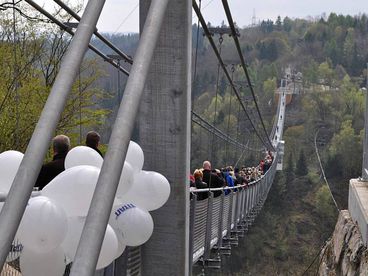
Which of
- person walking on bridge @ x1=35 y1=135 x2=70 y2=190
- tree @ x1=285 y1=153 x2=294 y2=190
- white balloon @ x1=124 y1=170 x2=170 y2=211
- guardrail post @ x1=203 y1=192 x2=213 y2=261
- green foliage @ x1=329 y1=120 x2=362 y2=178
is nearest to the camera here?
white balloon @ x1=124 y1=170 x2=170 y2=211

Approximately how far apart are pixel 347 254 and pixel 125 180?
3379mm

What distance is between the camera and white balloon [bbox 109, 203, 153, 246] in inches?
129

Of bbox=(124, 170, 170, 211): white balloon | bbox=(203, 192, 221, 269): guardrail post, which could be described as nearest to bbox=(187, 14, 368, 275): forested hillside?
bbox=(203, 192, 221, 269): guardrail post

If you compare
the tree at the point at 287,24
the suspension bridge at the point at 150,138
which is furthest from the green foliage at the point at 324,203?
the suspension bridge at the point at 150,138

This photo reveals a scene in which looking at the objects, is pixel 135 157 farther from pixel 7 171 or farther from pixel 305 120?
pixel 305 120

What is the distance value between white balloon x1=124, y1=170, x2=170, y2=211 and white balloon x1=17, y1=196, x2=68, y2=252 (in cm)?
75

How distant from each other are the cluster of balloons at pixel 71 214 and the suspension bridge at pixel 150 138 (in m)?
0.31

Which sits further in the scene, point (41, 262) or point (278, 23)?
point (278, 23)

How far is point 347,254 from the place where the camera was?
6.21m

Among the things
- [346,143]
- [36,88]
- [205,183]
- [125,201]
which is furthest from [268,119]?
[125,201]

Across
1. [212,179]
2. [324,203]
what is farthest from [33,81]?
[324,203]

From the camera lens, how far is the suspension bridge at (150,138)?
6.70ft

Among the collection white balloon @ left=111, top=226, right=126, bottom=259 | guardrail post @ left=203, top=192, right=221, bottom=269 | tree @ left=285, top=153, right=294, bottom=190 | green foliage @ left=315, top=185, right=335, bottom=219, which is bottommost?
green foliage @ left=315, top=185, right=335, bottom=219

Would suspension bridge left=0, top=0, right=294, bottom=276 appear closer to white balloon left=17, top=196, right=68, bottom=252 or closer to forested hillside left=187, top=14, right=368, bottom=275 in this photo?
white balloon left=17, top=196, right=68, bottom=252
